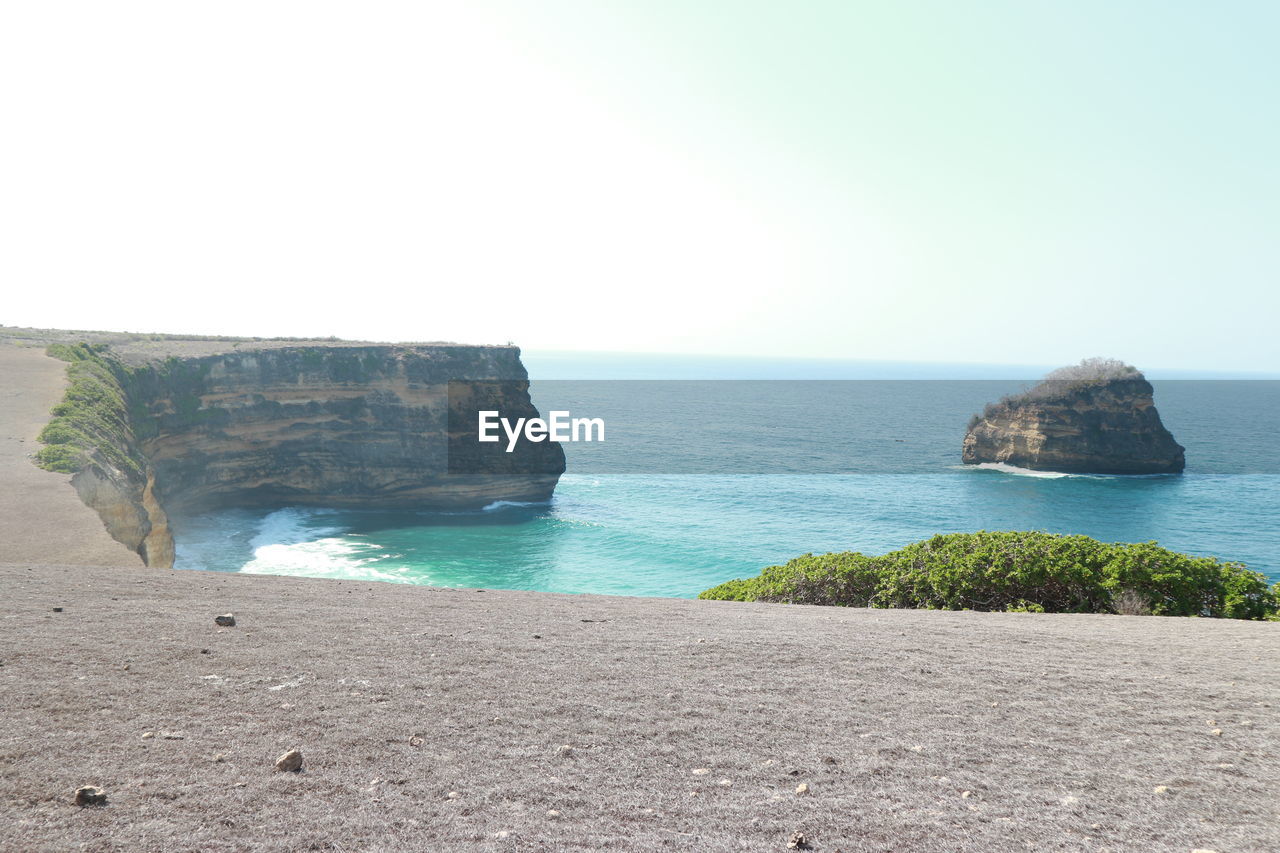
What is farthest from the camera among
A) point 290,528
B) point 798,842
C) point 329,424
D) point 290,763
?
point 329,424

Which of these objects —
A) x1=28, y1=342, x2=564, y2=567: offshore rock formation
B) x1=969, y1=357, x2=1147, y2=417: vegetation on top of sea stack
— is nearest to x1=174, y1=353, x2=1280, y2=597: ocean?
x1=28, y1=342, x2=564, y2=567: offshore rock formation

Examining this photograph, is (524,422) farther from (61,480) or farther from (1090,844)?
(1090,844)

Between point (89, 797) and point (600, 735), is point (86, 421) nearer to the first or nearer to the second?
point (89, 797)

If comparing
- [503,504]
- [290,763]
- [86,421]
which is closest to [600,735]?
[290,763]

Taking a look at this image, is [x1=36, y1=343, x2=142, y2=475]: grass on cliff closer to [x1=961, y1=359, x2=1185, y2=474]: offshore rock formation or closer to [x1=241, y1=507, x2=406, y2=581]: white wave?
[x1=241, y1=507, x2=406, y2=581]: white wave

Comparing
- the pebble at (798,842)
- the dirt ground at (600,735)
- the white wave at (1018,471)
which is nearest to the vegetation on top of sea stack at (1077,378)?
the white wave at (1018,471)

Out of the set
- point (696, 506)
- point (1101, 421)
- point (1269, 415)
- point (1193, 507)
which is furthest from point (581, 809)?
point (1269, 415)

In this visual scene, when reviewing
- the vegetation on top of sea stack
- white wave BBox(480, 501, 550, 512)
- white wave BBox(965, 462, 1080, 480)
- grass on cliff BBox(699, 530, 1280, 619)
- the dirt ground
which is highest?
the vegetation on top of sea stack
